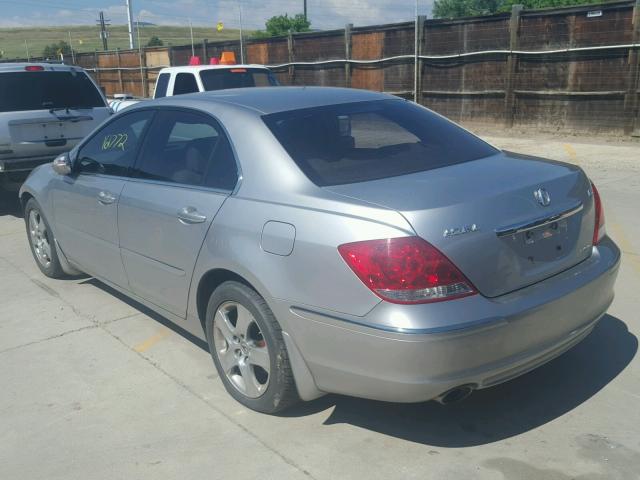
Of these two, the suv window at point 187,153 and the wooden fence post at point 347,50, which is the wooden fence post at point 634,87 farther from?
the suv window at point 187,153

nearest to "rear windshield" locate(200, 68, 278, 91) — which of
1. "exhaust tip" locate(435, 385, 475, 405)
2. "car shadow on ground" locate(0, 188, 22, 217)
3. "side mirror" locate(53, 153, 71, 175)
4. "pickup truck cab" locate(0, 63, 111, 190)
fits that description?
"pickup truck cab" locate(0, 63, 111, 190)

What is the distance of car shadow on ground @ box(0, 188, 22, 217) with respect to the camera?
935 centimetres

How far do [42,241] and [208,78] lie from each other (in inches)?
220

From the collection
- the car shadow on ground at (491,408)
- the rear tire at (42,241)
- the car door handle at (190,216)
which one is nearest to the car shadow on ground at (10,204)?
the rear tire at (42,241)

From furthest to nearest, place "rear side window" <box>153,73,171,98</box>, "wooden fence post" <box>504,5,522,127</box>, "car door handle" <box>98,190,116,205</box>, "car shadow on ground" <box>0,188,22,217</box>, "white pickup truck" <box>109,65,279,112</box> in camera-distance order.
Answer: "wooden fence post" <box>504,5,522,127</box>, "rear side window" <box>153,73,171,98</box>, "white pickup truck" <box>109,65,279,112</box>, "car shadow on ground" <box>0,188,22,217</box>, "car door handle" <box>98,190,116,205</box>

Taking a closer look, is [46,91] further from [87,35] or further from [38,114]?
[87,35]

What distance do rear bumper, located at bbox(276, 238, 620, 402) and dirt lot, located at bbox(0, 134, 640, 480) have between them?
14.7 inches

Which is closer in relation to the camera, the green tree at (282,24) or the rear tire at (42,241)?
the rear tire at (42,241)

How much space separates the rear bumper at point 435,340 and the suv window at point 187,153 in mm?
971

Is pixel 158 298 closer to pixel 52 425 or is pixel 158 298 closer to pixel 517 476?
pixel 52 425

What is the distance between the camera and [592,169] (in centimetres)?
1107

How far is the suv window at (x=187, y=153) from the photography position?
3783mm

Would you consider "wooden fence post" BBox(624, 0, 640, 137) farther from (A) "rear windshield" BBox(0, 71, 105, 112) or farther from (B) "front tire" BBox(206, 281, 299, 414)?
(B) "front tire" BBox(206, 281, 299, 414)

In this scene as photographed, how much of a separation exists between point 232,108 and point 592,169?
871 centimetres
